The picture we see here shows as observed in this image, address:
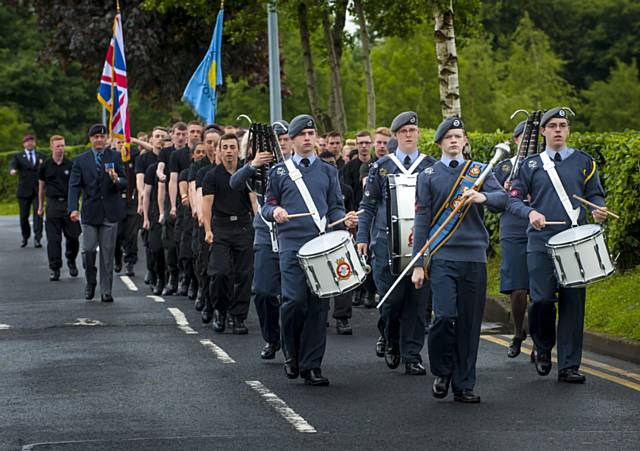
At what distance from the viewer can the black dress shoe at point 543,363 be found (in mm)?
11445

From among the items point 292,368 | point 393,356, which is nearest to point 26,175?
point 393,356

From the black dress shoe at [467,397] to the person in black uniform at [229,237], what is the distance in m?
4.89

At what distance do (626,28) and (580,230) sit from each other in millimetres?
70238

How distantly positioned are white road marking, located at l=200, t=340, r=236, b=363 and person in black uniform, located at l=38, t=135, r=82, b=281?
29.5ft

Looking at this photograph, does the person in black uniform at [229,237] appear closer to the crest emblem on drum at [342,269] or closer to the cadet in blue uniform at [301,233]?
the cadet in blue uniform at [301,233]

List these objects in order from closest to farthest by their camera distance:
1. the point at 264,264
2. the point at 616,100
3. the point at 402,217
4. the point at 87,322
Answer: the point at 402,217, the point at 264,264, the point at 87,322, the point at 616,100

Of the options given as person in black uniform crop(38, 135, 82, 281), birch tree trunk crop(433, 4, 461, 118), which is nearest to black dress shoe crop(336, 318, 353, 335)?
birch tree trunk crop(433, 4, 461, 118)

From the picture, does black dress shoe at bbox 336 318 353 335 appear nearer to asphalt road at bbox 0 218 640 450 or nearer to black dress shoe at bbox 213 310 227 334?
asphalt road at bbox 0 218 640 450

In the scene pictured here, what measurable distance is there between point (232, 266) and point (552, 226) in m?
4.58

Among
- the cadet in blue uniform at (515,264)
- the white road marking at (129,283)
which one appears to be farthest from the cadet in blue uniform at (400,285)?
the white road marking at (129,283)

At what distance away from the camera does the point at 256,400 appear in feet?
34.3

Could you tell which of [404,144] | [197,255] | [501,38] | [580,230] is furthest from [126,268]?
[501,38]

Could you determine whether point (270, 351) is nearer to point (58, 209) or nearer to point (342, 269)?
point (342, 269)

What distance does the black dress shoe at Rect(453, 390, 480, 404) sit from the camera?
33.6ft
